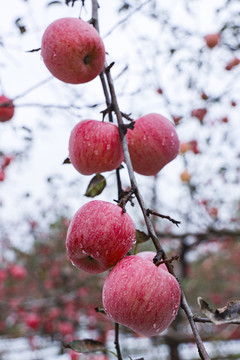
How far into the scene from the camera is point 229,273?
20.6 ft

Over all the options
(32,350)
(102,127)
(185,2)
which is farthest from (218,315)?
(32,350)

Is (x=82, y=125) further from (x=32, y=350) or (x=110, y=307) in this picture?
(x=32, y=350)

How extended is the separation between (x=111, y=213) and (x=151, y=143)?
1.18 ft

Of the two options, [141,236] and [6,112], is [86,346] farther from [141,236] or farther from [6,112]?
[6,112]

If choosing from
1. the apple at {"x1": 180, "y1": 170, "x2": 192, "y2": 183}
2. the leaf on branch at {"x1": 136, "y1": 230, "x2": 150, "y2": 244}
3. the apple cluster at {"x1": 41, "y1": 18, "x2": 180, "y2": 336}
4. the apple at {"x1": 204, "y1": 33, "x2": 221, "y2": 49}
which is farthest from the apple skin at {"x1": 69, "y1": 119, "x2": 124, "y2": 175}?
the apple at {"x1": 180, "y1": 170, "x2": 192, "y2": 183}

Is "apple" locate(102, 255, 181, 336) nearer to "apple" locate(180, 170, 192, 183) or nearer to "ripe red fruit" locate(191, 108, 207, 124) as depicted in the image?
"ripe red fruit" locate(191, 108, 207, 124)

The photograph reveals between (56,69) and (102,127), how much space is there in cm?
18

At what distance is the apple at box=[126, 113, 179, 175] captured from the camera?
1.03 metres

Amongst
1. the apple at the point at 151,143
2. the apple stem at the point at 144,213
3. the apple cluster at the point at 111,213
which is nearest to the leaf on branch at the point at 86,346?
the apple stem at the point at 144,213

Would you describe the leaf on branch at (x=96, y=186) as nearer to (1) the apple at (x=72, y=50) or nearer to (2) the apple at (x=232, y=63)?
(1) the apple at (x=72, y=50)

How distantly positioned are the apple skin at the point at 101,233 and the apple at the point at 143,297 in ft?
0.18

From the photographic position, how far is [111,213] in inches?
28.8

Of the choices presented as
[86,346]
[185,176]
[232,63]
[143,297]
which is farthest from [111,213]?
[185,176]

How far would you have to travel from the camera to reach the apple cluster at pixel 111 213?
0.66 m
